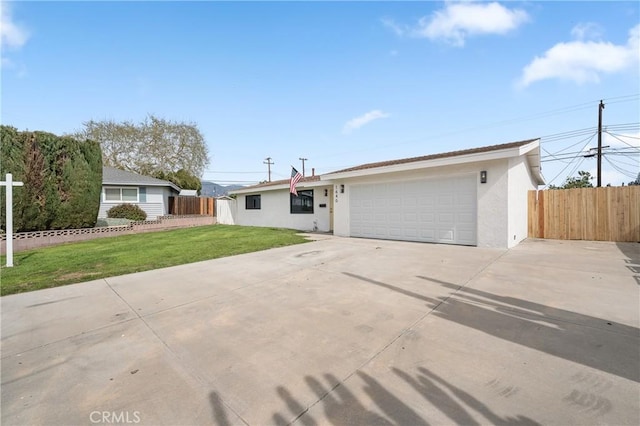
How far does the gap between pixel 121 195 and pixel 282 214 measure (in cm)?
1055

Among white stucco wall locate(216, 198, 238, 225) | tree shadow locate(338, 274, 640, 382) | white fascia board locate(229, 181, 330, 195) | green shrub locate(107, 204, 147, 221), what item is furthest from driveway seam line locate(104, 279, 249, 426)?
white stucco wall locate(216, 198, 238, 225)

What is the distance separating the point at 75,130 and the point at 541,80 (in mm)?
36936

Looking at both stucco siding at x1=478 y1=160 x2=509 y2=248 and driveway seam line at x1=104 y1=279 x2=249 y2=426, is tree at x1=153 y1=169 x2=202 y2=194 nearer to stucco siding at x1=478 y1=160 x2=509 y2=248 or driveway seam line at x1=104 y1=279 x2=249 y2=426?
stucco siding at x1=478 y1=160 x2=509 y2=248

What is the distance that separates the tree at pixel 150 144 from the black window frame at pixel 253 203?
16.4 meters

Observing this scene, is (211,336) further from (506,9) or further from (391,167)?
(506,9)

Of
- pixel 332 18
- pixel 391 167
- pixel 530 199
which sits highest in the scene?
pixel 332 18

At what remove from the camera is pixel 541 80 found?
37.1ft

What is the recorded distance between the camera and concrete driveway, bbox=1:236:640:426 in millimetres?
1848

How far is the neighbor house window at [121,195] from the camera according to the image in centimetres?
1761

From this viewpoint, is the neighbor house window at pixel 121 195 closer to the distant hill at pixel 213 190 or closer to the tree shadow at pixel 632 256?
the distant hill at pixel 213 190

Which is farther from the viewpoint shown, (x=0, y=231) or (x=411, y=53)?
(x=411, y=53)

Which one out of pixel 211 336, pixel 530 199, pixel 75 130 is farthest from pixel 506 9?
pixel 75 130

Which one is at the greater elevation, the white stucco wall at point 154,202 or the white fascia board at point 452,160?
the white fascia board at point 452,160

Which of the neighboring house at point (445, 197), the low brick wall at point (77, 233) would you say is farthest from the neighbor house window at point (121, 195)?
the neighboring house at point (445, 197)
